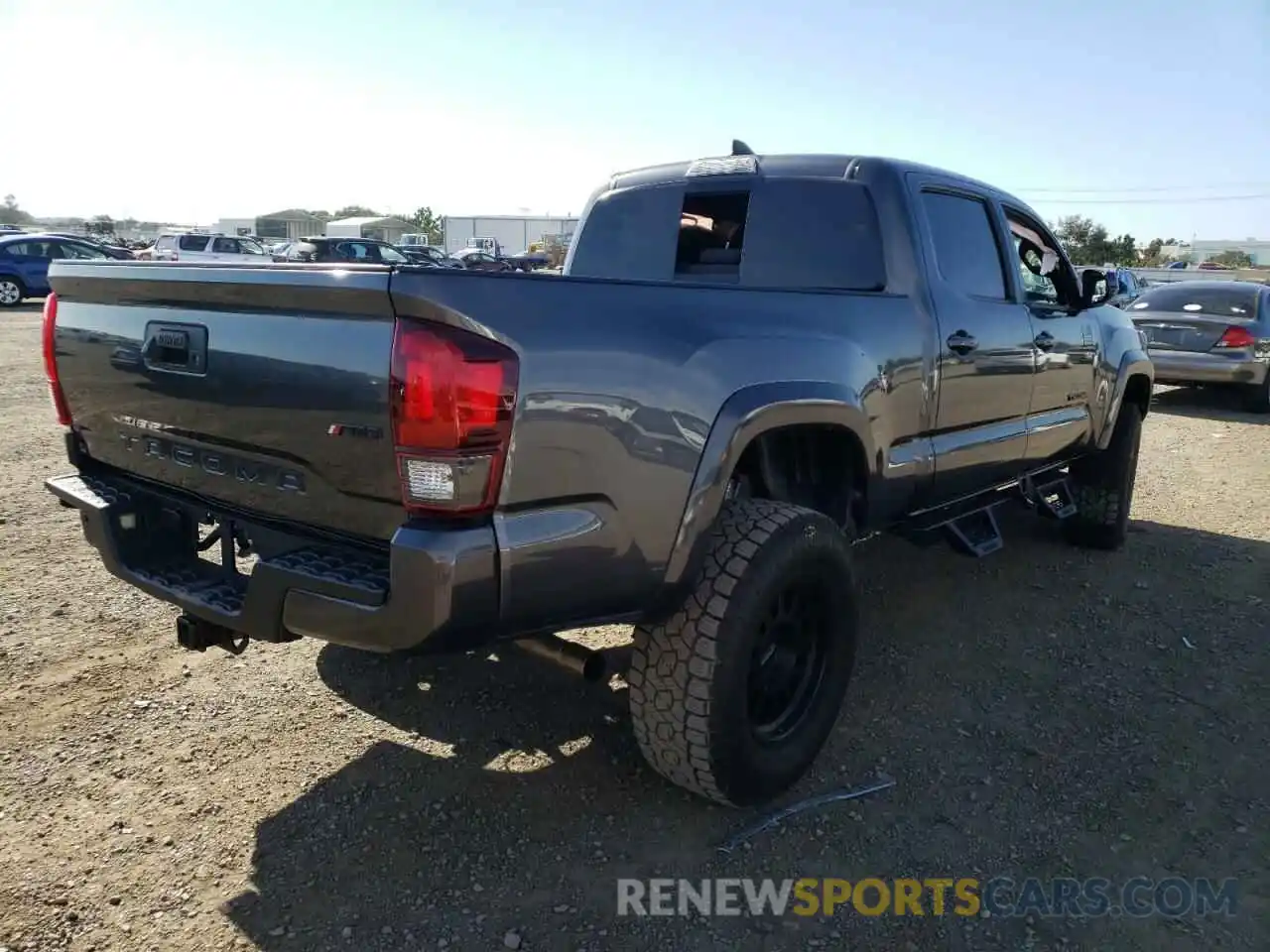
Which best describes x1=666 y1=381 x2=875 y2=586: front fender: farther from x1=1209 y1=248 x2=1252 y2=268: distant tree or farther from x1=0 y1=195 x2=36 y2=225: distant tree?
x1=0 y1=195 x2=36 y2=225: distant tree

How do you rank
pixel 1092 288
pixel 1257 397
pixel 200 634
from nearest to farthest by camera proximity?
pixel 200 634, pixel 1092 288, pixel 1257 397

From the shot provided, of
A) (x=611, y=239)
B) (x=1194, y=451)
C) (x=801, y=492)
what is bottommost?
(x=1194, y=451)

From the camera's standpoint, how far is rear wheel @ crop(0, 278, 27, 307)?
1936 centimetres

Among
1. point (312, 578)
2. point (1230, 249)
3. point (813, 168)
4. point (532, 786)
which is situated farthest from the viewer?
point (1230, 249)

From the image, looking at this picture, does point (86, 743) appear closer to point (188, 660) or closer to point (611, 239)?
point (188, 660)

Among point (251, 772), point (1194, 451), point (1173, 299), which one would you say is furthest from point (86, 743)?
point (1173, 299)

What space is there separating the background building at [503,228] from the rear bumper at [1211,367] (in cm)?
6250

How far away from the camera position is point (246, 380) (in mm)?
2301

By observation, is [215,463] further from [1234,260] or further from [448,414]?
[1234,260]

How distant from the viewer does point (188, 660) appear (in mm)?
3596

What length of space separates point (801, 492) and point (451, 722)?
4.96 ft

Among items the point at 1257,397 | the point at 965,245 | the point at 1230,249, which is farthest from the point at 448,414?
the point at 1230,249

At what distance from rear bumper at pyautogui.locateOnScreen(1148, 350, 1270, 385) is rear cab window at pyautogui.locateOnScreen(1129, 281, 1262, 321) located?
0.56 meters

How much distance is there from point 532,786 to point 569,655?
1.70 ft
